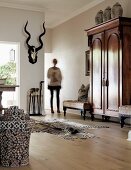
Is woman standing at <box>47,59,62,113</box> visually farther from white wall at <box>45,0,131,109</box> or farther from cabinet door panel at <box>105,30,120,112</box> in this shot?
cabinet door panel at <box>105,30,120,112</box>

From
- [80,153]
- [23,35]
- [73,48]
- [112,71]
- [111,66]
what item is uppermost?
[23,35]

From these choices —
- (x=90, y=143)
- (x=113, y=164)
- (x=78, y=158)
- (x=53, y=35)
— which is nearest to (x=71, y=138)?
(x=90, y=143)

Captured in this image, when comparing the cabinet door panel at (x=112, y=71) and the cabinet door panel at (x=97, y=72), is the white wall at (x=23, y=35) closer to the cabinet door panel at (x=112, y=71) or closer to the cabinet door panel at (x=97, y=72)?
the cabinet door panel at (x=97, y=72)

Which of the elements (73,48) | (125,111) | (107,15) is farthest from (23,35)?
(125,111)

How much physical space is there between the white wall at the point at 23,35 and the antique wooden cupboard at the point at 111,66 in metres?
2.14

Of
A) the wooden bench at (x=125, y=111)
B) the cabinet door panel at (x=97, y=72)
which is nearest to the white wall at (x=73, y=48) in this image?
the cabinet door panel at (x=97, y=72)

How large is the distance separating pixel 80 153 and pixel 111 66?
3143mm

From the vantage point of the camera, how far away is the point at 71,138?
15.1 feet

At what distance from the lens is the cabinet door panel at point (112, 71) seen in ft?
20.3

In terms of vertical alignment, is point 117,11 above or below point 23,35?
above

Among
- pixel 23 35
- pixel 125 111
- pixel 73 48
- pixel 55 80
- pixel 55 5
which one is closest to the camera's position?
pixel 125 111

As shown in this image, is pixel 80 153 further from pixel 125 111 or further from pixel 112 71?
pixel 112 71

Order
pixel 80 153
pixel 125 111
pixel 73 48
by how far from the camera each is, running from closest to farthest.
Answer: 1. pixel 80 153
2. pixel 125 111
3. pixel 73 48

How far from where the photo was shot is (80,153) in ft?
11.8
